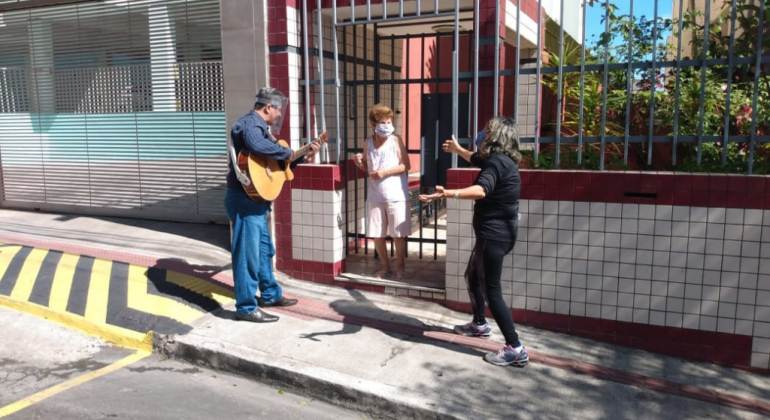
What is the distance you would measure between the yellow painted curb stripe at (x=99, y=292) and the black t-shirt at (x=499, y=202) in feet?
11.7

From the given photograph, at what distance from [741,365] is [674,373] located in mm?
619

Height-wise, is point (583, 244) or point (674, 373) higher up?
point (583, 244)

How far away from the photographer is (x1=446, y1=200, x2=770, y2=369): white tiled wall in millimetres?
4723

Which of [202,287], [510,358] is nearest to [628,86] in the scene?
[510,358]

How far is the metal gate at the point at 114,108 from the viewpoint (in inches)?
318

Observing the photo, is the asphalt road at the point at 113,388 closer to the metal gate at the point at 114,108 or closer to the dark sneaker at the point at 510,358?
the dark sneaker at the point at 510,358

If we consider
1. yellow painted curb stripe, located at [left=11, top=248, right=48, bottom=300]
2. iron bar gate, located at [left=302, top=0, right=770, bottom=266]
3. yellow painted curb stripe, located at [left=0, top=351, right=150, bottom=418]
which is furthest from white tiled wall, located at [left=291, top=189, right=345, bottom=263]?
yellow painted curb stripe, located at [left=11, top=248, right=48, bottom=300]

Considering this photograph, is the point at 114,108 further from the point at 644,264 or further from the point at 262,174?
the point at 644,264

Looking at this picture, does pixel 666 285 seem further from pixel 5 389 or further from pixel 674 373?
pixel 5 389

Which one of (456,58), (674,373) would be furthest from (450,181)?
(674,373)

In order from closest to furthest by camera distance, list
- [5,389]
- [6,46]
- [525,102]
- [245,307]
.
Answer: [5,389], [245,307], [525,102], [6,46]

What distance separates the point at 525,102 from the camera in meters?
6.53

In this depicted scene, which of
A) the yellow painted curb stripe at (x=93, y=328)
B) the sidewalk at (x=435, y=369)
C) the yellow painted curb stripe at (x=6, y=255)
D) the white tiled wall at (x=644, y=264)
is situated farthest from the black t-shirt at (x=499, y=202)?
the yellow painted curb stripe at (x=6, y=255)

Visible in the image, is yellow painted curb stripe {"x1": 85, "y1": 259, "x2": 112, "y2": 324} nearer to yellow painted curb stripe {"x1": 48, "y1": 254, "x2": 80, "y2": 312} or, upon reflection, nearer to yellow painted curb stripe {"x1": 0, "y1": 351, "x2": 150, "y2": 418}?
yellow painted curb stripe {"x1": 48, "y1": 254, "x2": 80, "y2": 312}
